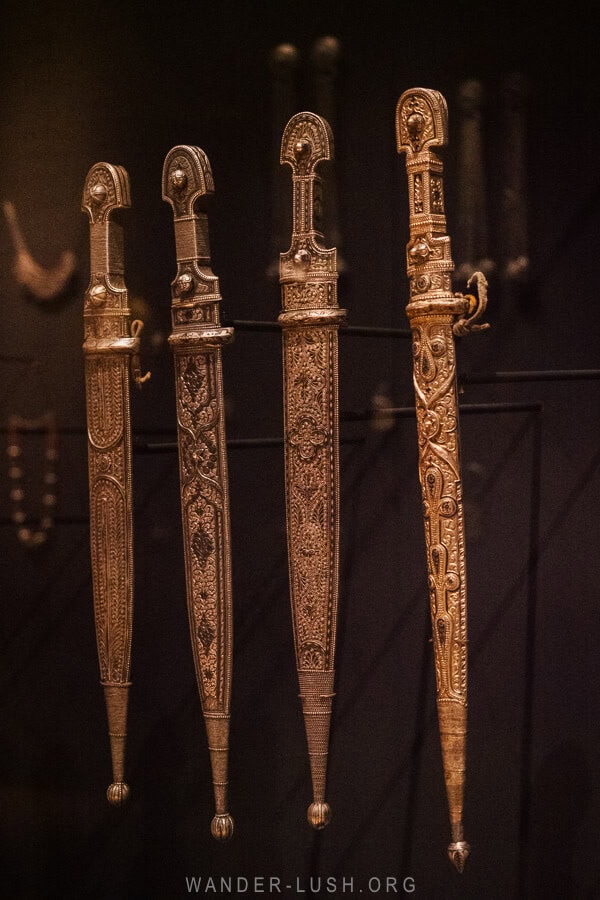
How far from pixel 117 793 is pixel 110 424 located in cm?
118

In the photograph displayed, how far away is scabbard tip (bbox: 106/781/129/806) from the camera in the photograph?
4.54 m

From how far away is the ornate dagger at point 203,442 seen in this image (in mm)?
4258

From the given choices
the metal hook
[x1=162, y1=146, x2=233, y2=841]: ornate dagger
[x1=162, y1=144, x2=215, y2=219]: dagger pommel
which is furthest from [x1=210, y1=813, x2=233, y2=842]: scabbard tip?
[x1=162, y1=144, x2=215, y2=219]: dagger pommel

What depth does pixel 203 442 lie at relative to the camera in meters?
4.30

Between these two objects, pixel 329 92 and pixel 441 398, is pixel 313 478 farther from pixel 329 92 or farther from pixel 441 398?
pixel 329 92

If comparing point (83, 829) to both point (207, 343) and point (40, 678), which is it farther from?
point (207, 343)

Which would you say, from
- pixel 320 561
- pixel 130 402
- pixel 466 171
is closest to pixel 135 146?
pixel 130 402

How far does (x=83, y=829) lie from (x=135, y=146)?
7.60ft

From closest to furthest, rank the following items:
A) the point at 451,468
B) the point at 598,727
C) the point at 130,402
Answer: the point at 451,468
the point at 598,727
the point at 130,402

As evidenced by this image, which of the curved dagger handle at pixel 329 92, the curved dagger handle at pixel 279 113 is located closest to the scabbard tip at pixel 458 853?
the curved dagger handle at pixel 329 92

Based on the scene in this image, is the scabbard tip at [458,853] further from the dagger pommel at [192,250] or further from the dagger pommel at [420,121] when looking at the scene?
the dagger pommel at [420,121]

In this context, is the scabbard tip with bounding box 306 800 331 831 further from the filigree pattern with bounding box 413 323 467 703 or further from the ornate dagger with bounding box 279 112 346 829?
the filigree pattern with bounding box 413 323 467 703

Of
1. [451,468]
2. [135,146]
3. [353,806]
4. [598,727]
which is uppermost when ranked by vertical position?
[135,146]

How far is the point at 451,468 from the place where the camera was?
13.2 feet
